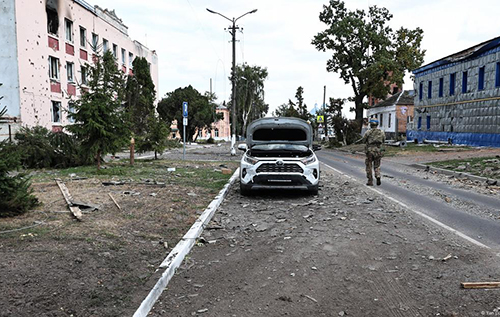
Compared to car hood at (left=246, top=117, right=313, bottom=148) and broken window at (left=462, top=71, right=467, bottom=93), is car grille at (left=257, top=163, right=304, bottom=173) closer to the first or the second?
car hood at (left=246, top=117, right=313, bottom=148)

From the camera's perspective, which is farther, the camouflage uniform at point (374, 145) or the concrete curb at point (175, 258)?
the camouflage uniform at point (374, 145)

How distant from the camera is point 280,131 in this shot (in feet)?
41.2

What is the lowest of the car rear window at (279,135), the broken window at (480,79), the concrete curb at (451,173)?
the concrete curb at (451,173)

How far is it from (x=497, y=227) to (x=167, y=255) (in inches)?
219

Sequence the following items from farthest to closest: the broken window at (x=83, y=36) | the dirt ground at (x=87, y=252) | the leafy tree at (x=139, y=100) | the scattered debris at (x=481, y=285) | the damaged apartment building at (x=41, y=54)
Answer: the broken window at (x=83, y=36), the damaged apartment building at (x=41, y=54), the leafy tree at (x=139, y=100), the scattered debris at (x=481, y=285), the dirt ground at (x=87, y=252)

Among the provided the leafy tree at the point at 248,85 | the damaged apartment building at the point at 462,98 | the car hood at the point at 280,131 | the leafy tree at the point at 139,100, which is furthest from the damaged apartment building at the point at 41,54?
the leafy tree at the point at 248,85

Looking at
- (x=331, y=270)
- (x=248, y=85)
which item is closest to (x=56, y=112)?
(x=331, y=270)

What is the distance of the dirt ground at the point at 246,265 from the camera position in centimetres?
379

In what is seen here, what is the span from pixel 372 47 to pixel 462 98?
1580 cm

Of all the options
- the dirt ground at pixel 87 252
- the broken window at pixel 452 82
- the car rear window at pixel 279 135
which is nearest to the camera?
the dirt ground at pixel 87 252

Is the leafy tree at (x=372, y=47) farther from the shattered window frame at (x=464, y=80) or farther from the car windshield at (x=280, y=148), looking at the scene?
the car windshield at (x=280, y=148)

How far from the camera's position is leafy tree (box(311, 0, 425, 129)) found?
138ft

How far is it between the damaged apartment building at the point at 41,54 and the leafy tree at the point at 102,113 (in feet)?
18.4

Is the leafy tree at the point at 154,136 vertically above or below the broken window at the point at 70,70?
below
